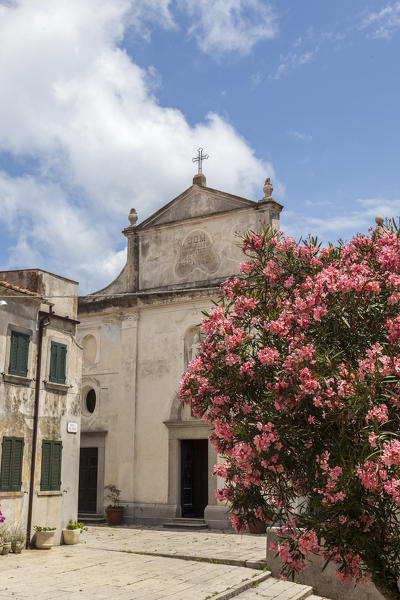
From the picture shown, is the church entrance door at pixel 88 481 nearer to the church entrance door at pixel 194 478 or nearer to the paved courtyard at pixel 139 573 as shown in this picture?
the church entrance door at pixel 194 478

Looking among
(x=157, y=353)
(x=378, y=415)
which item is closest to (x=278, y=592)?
(x=378, y=415)

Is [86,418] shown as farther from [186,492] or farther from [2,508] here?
[2,508]

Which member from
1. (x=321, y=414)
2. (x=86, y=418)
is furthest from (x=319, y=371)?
(x=86, y=418)

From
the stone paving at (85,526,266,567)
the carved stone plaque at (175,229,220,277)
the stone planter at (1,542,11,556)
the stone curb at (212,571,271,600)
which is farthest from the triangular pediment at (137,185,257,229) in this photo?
the stone planter at (1,542,11,556)

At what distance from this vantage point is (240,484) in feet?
19.4

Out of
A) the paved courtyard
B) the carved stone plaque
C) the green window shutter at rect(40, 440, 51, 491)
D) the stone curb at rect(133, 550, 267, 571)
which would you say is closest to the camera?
the paved courtyard

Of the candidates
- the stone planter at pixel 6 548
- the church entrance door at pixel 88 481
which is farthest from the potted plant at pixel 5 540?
the church entrance door at pixel 88 481

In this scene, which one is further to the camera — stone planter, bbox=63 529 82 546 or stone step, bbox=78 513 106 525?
stone step, bbox=78 513 106 525

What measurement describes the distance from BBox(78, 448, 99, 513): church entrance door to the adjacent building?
20.2 ft

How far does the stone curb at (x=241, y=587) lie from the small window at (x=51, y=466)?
5.92 meters

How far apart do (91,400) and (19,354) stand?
8.67 meters

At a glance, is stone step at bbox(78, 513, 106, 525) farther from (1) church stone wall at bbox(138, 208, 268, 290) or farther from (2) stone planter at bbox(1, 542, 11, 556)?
(1) church stone wall at bbox(138, 208, 268, 290)

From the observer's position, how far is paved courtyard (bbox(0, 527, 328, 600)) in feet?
34.4

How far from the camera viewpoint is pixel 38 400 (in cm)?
1545
